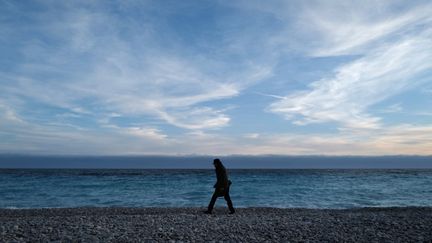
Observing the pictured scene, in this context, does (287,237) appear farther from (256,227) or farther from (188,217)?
(188,217)

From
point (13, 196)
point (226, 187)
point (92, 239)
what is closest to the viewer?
point (92, 239)

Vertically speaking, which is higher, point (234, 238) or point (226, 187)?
point (226, 187)

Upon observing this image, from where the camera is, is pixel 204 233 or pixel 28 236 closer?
pixel 28 236

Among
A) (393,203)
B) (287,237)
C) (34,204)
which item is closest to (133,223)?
(287,237)

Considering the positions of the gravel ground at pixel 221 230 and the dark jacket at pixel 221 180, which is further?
the dark jacket at pixel 221 180

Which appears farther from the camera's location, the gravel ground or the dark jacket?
the dark jacket

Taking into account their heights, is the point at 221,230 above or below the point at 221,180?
below

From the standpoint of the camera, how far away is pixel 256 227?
10062 millimetres

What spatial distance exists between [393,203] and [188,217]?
16640mm

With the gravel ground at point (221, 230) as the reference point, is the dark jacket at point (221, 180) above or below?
above

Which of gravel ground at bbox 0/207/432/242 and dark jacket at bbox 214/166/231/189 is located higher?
dark jacket at bbox 214/166/231/189

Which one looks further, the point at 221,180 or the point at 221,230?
the point at 221,180

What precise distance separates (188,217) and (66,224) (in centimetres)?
393

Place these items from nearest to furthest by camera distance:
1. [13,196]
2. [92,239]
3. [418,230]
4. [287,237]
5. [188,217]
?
1. [92,239]
2. [287,237]
3. [418,230]
4. [188,217]
5. [13,196]
